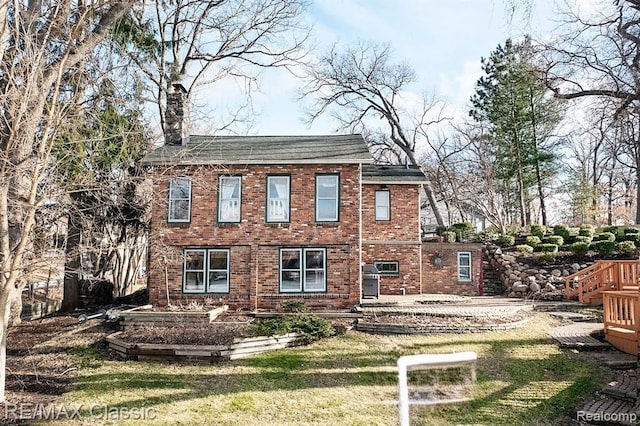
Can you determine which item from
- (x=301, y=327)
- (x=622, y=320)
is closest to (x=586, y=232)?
(x=622, y=320)

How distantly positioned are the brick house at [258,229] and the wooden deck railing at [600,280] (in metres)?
8.33

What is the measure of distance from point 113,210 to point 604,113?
17.9 metres

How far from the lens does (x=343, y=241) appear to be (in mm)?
14336

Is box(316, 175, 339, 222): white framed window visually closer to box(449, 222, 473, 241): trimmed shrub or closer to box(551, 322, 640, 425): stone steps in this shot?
box(551, 322, 640, 425): stone steps

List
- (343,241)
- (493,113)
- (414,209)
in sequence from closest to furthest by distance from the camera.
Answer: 1. (343,241)
2. (414,209)
3. (493,113)

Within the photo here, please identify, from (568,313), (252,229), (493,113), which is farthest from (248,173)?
(493,113)

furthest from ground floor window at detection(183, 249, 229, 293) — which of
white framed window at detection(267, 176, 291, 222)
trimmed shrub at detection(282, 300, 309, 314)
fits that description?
trimmed shrub at detection(282, 300, 309, 314)

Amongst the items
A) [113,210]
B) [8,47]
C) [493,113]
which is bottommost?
[113,210]

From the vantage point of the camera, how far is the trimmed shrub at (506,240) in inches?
853

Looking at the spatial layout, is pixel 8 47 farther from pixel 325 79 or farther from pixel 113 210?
pixel 325 79

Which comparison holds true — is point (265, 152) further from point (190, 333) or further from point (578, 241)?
point (578, 241)

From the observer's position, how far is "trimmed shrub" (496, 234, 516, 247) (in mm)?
21672

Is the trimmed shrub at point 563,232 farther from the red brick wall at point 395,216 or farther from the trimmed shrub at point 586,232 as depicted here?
the red brick wall at point 395,216

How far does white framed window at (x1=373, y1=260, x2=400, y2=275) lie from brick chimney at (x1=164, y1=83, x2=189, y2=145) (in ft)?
28.1
